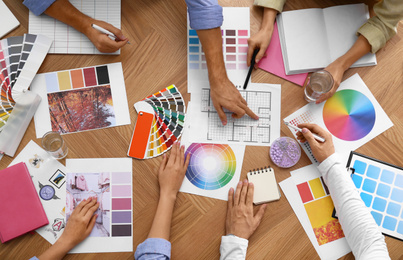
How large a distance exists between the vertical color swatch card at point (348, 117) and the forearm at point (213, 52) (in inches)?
11.8

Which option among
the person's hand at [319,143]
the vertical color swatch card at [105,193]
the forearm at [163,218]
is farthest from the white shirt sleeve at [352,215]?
the vertical color swatch card at [105,193]

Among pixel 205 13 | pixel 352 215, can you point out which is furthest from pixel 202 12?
pixel 352 215

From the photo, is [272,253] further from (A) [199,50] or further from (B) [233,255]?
(A) [199,50]

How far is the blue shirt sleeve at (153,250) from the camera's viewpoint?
114 centimetres

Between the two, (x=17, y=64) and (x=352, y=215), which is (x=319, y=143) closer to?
(x=352, y=215)

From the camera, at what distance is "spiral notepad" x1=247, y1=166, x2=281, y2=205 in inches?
48.4

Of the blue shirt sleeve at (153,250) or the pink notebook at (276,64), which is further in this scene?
the pink notebook at (276,64)

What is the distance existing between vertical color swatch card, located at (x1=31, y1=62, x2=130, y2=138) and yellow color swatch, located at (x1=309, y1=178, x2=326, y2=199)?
70 cm

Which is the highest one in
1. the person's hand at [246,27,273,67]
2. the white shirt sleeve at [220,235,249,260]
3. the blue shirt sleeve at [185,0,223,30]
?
the blue shirt sleeve at [185,0,223,30]

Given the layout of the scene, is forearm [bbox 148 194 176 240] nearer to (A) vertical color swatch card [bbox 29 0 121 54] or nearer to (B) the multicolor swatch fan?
(B) the multicolor swatch fan

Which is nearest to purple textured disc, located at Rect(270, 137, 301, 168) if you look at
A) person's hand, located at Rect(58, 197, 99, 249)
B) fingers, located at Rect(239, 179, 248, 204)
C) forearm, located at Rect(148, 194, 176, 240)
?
fingers, located at Rect(239, 179, 248, 204)

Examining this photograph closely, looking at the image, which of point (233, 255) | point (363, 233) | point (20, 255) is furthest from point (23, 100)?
point (363, 233)

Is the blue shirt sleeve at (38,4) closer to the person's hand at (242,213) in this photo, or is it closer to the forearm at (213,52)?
the forearm at (213,52)

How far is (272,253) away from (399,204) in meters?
0.49
